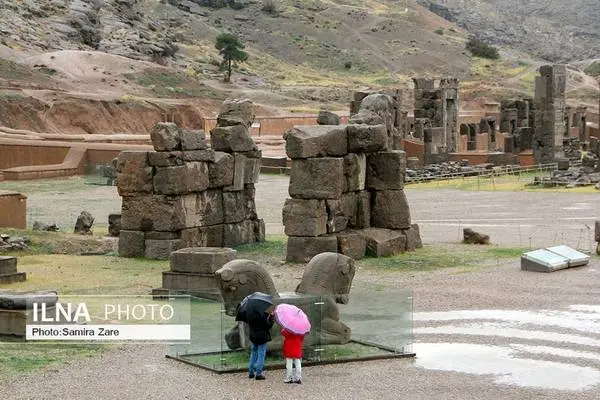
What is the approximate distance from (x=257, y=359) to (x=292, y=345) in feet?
1.58

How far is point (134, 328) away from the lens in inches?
679

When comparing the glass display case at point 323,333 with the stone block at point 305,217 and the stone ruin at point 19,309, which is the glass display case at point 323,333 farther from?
the stone block at point 305,217

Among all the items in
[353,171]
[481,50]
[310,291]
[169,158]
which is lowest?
[310,291]

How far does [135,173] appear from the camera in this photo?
27.2m

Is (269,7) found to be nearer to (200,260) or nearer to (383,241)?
(383,241)

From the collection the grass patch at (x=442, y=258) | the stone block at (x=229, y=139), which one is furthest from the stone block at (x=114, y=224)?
the grass patch at (x=442, y=258)

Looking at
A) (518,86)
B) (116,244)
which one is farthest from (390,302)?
(518,86)

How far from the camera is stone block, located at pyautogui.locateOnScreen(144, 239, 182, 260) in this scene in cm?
2694

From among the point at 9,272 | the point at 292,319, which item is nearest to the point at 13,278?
the point at 9,272

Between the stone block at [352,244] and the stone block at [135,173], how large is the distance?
444 cm

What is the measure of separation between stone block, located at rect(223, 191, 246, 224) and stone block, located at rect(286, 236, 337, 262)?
Result: 297 cm

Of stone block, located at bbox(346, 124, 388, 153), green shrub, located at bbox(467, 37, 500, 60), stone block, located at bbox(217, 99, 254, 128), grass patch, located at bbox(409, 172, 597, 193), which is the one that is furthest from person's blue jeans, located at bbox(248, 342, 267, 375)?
green shrub, located at bbox(467, 37, 500, 60)

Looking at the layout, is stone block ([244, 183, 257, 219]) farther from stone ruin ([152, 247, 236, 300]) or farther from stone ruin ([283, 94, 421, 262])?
stone ruin ([152, 247, 236, 300])

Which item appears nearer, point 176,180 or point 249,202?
point 176,180
